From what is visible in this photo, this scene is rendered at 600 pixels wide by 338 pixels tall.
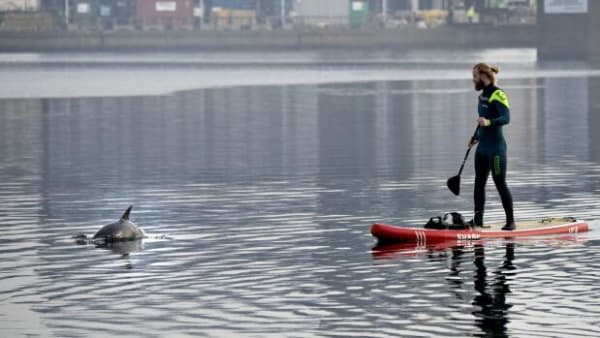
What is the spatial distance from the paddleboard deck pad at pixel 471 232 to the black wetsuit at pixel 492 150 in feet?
0.80

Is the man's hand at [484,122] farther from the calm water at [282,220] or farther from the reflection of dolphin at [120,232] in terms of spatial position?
the reflection of dolphin at [120,232]

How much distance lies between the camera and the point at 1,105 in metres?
58.0

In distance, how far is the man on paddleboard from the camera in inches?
842

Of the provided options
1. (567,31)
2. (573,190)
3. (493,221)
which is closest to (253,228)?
(493,221)

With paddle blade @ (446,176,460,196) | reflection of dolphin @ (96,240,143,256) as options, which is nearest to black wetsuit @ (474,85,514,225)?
paddle blade @ (446,176,460,196)

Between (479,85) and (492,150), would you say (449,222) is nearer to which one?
(492,150)

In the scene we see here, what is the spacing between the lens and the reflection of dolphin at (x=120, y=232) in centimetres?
2136

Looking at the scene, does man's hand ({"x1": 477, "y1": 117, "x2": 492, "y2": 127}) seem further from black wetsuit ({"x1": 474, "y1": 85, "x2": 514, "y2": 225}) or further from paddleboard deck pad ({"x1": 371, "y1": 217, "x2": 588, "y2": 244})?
paddleboard deck pad ({"x1": 371, "y1": 217, "x2": 588, "y2": 244})

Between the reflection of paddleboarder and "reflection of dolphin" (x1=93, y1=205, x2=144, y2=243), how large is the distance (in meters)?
4.04

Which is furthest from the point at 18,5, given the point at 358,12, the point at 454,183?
the point at 454,183

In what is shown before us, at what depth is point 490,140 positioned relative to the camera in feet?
71.2

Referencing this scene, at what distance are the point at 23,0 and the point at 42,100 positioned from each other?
116m

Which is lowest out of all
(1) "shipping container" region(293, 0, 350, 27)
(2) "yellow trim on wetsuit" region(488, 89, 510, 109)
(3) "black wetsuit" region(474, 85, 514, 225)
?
(1) "shipping container" region(293, 0, 350, 27)

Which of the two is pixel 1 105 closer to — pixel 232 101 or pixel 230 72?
pixel 232 101
